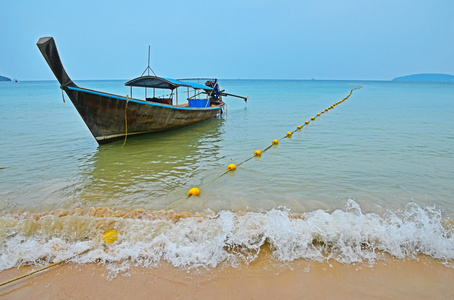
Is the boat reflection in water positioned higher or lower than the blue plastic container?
lower

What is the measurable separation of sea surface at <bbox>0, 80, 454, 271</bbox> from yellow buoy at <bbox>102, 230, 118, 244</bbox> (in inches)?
2.8

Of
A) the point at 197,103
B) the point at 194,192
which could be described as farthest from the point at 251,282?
the point at 197,103

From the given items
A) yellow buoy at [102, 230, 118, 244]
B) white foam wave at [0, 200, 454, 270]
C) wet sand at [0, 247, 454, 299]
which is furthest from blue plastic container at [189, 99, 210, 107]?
wet sand at [0, 247, 454, 299]

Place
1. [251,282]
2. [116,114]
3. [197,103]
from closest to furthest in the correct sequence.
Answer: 1. [251,282]
2. [116,114]
3. [197,103]

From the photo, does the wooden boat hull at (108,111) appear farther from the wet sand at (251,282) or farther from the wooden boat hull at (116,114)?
the wet sand at (251,282)

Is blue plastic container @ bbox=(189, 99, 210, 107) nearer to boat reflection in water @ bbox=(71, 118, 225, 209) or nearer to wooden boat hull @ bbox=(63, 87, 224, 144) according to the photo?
wooden boat hull @ bbox=(63, 87, 224, 144)

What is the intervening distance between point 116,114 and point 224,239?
697cm

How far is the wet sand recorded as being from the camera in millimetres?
2738

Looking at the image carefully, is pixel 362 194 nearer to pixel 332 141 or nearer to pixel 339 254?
pixel 339 254

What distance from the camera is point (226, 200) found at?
5.08 m

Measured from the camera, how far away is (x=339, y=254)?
3.35 metres

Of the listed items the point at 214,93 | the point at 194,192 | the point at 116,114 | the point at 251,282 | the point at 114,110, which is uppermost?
the point at 214,93

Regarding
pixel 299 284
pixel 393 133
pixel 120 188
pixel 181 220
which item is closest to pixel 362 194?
pixel 299 284

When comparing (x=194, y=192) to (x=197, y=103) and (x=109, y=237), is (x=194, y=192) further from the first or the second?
(x=197, y=103)
